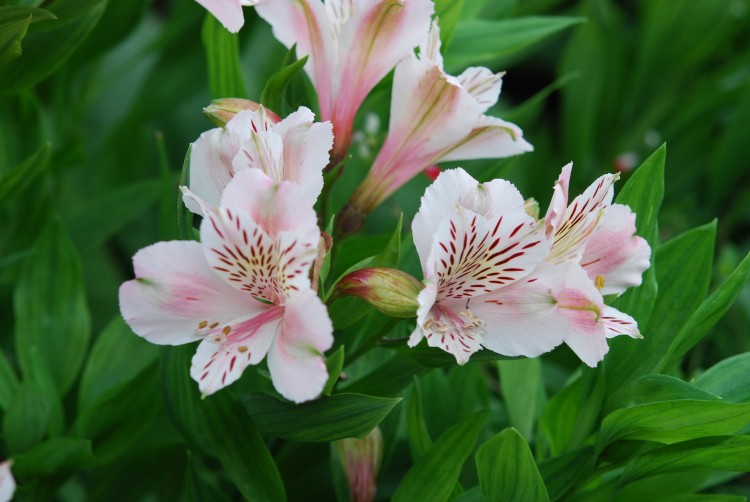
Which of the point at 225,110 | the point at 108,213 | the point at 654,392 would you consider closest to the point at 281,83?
the point at 225,110

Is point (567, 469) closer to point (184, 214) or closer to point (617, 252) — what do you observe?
point (617, 252)

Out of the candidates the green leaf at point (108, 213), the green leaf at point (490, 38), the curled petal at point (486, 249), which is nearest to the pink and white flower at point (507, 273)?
the curled petal at point (486, 249)

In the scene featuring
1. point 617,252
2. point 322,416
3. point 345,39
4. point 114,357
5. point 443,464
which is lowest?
point 114,357

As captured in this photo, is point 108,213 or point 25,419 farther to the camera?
point 108,213

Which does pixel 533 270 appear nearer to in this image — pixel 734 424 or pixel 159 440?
pixel 734 424

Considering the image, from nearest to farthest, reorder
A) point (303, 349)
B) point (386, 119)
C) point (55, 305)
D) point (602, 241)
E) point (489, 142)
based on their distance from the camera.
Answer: point (303, 349) < point (602, 241) < point (489, 142) < point (55, 305) < point (386, 119)

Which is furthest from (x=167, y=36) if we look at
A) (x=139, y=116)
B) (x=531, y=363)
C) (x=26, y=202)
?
(x=531, y=363)

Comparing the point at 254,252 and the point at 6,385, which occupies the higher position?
→ the point at 254,252
